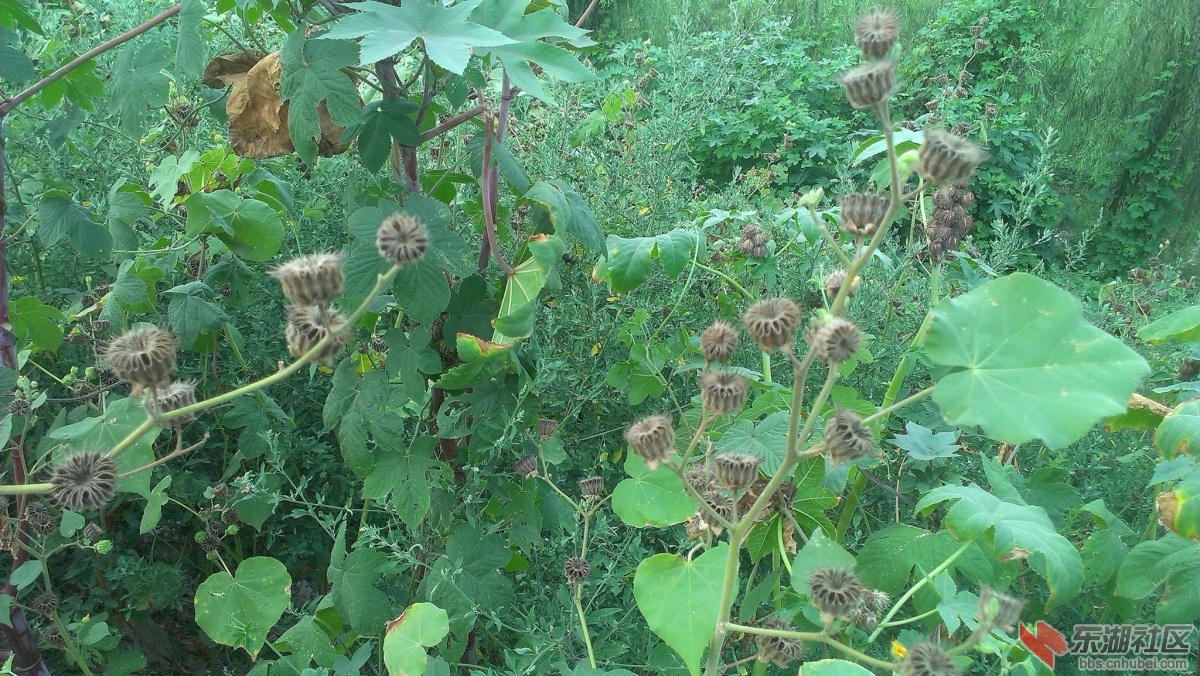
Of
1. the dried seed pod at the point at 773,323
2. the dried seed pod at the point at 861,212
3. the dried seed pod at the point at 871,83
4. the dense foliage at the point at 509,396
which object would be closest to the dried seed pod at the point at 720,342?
the dense foliage at the point at 509,396

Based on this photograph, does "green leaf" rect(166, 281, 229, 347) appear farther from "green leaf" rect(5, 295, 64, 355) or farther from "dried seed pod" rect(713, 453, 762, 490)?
"dried seed pod" rect(713, 453, 762, 490)

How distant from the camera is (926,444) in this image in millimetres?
1545

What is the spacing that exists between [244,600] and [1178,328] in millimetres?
1892

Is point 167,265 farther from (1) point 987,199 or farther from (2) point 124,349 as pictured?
(1) point 987,199

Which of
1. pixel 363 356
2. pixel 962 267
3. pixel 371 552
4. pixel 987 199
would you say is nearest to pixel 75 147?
pixel 363 356

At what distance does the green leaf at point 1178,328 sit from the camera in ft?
4.93

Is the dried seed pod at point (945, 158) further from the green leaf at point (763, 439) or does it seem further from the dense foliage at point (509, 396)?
the green leaf at point (763, 439)

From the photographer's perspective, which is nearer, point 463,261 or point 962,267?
point 463,261

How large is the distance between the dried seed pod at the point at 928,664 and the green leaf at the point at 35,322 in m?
1.65

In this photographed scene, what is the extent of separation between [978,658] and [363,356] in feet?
4.53

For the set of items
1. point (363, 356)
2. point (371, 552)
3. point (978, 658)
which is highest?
point (363, 356)

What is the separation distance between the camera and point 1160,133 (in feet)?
24.4

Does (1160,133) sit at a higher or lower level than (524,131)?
lower

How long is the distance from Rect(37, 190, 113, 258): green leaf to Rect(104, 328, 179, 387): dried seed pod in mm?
871
